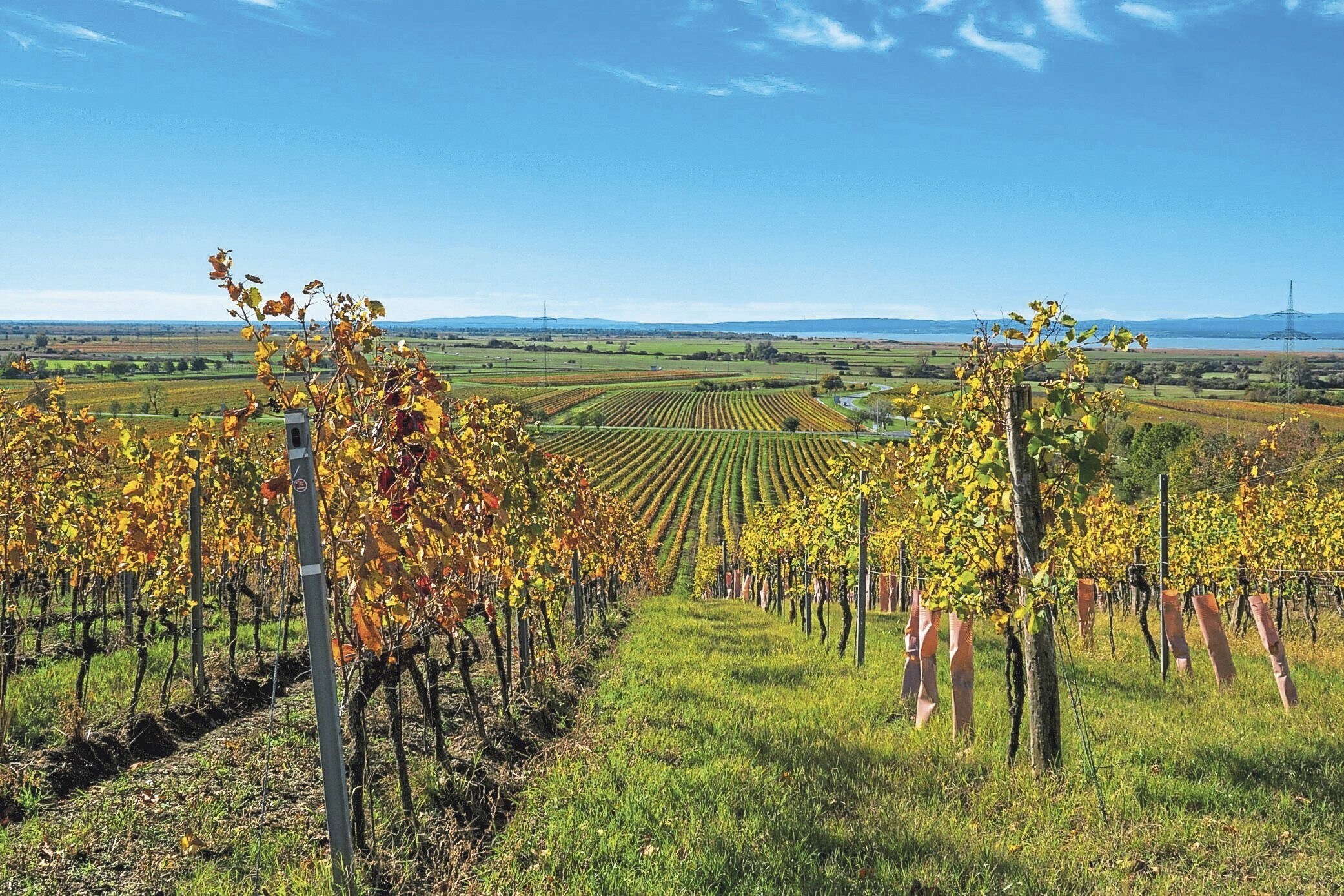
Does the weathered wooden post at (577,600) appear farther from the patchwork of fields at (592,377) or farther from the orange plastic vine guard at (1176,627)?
the patchwork of fields at (592,377)

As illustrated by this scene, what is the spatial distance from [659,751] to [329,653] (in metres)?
3.09

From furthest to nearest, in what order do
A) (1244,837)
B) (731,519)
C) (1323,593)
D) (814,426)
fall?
(814,426)
(731,519)
(1323,593)
(1244,837)

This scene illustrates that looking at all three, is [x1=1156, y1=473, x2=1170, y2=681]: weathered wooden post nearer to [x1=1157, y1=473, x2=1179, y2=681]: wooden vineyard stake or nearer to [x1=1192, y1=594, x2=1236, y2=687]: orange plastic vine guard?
[x1=1157, y1=473, x2=1179, y2=681]: wooden vineyard stake

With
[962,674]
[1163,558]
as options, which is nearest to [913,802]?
[962,674]

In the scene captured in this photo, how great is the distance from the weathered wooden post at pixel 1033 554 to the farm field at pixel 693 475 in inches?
964

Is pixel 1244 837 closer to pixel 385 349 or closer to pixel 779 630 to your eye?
pixel 385 349

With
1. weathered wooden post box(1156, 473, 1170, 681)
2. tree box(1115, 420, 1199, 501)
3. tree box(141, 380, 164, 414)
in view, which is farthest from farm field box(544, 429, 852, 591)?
tree box(141, 380, 164, 414)

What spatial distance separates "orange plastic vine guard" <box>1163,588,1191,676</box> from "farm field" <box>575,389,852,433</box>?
232ft

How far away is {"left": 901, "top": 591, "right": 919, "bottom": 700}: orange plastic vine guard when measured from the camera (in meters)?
7.28

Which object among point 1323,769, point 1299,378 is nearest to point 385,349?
point 1323,769

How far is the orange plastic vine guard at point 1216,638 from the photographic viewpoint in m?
7.75

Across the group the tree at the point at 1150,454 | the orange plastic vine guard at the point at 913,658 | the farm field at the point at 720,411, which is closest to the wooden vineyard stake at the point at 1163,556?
the orange plastic vine guard at the point at 913,658

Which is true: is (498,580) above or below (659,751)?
above

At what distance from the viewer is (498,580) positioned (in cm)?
829
